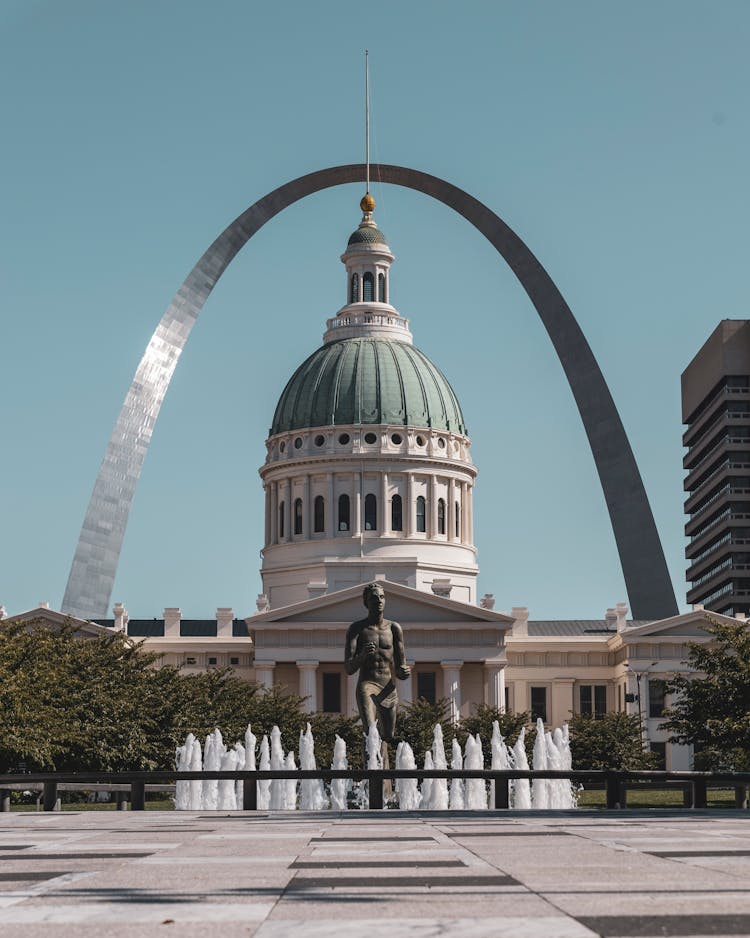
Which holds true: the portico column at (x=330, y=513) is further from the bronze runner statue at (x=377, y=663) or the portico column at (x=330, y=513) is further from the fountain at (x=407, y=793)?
the bronze runner statue at (x=377, y=663)

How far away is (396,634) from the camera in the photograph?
38.1 metres

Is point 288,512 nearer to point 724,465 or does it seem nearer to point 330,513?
point 330,513

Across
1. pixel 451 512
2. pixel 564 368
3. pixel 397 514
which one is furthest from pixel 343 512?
pixel 564 368

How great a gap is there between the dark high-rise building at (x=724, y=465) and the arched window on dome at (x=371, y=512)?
128 feet

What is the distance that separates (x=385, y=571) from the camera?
135 meters

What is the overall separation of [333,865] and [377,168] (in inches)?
4309

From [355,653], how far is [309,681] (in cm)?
8079

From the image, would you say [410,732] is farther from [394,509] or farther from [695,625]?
[394,509]

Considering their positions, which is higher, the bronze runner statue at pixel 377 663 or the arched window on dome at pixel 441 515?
the arched window on dome at pixel 441 515

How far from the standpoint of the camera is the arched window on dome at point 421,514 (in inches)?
5502

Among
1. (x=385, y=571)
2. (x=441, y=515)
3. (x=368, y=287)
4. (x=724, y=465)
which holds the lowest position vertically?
(x=385, y=571)

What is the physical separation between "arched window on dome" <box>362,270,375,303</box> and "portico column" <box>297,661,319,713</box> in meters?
44.3

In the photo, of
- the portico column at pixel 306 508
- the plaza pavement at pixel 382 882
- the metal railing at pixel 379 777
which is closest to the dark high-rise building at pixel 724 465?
the portico column at pixel 306 508

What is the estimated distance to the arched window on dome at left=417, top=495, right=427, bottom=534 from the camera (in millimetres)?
139750
